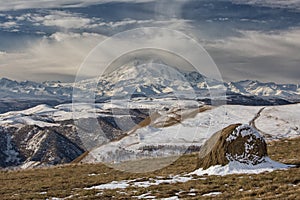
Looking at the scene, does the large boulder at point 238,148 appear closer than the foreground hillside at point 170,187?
No

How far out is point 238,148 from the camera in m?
26.0

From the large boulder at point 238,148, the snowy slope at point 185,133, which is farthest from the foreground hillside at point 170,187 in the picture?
the snowy slope at point 185,133

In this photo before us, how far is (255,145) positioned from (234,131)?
180cm

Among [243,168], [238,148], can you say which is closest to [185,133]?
[238,148]

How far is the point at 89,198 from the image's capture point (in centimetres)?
2152

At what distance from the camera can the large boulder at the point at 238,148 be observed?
2581 cm

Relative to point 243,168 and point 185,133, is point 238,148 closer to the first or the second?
point 243,168

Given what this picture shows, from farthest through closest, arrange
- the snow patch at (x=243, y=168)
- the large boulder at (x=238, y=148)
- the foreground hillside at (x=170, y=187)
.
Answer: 1. the large boulder at (x=238, y=148)
2. the snow patch at (x=243, y=168)
3. the foreground hillside at (x=170, y=187)

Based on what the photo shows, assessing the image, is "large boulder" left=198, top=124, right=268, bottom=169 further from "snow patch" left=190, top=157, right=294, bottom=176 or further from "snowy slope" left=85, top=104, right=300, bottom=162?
"snowy slope" left=85, top=104, right=300, bottom=162

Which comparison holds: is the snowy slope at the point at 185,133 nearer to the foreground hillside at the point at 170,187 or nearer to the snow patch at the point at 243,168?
the foreground hillside at the point at 170,187

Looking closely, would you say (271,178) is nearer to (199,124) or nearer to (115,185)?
(115,185)

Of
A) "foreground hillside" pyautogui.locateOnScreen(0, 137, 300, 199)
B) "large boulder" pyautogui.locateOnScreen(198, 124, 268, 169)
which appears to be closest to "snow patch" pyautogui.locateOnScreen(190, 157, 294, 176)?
"large boulder" pyautogui.locateOnScreen(198, 124, 268, 169)

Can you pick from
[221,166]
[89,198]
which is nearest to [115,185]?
[89,198]

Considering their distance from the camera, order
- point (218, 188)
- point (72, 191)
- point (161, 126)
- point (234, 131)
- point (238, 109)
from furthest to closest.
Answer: point (238, 109)
point (161, 126)
point (234, 131)
point (72, 191)
point (218, 188)
